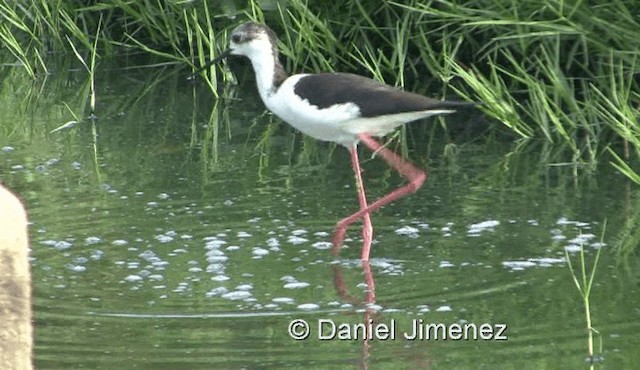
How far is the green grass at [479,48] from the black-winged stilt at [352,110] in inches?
33.1

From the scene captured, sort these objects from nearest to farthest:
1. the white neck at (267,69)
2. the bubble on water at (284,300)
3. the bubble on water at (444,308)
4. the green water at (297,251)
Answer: the green water at (297,251)
the bubble on water at (444,308)
the bubble on water at (284,300)
the white neck at (267,69)

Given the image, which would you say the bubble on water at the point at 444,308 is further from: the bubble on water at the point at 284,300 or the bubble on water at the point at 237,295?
the bubble on water at the point at 237,295

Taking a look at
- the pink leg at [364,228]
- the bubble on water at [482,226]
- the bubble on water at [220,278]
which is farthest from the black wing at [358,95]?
the bubble on water at [220,278]

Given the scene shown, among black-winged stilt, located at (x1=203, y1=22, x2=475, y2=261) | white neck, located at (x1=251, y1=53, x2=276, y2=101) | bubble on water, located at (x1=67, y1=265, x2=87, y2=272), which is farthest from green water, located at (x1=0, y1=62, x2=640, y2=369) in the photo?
white neck, located at (x1=251, y1=53, x2=276, y2=101)

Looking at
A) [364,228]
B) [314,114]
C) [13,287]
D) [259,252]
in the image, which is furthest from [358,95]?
[13,287]

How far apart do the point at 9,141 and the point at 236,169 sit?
1.43 metres

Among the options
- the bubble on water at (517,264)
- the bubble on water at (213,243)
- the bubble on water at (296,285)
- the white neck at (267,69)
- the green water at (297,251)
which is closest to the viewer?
the green water at (297,251)

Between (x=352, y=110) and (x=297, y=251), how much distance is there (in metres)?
0.69

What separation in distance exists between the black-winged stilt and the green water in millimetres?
111

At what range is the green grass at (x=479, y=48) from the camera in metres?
7.71

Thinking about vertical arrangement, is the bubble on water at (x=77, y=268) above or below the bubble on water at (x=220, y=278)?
above

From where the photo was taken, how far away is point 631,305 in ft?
17.6

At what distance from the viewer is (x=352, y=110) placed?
648 cm

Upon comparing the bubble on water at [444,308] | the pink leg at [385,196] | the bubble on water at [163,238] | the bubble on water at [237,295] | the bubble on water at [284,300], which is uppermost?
the pink leg at [385,196]
